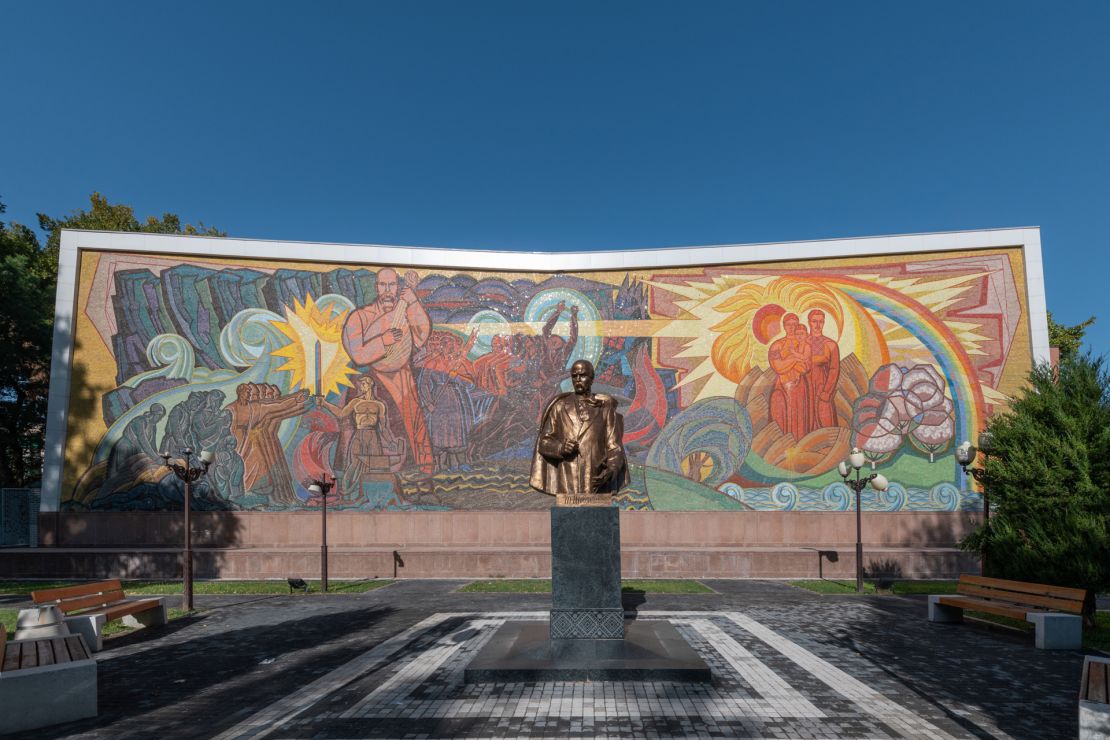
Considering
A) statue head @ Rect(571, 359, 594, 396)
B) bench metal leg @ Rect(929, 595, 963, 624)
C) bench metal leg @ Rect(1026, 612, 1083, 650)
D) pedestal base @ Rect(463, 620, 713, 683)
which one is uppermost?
statue head @ Rect(571, 359, 594, 396)

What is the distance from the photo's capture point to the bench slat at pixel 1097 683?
484 centimetres

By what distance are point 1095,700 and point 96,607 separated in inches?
520

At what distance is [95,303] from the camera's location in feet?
68.5

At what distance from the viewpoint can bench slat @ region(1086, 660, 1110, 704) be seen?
15.9ft

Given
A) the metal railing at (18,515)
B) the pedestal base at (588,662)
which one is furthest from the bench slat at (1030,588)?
the metal railing at (18,515)

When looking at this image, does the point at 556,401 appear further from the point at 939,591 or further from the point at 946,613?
the point at 939,591

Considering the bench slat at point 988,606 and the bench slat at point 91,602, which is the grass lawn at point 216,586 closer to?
the bench slat at point 91,602

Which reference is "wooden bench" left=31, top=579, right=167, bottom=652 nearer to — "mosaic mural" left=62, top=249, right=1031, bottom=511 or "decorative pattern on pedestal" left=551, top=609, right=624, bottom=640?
"decorative pattern on pedestal" left=551, top=609, right=624, bottom=640

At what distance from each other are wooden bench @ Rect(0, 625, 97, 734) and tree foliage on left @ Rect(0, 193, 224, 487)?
21.5 meters

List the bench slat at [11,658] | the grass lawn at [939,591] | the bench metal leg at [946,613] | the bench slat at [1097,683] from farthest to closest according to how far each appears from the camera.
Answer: the bench metal leg at [946,613]
the grass lawn at [939,591]
the bench slat at [11,658]
the bench slat at [1097,683]

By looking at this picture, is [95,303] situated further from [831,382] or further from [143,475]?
[831,382]

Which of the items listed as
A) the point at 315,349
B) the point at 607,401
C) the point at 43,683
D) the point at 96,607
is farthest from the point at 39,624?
the point at 315,349

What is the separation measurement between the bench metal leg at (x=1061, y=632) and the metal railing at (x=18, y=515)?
2857 centimetres

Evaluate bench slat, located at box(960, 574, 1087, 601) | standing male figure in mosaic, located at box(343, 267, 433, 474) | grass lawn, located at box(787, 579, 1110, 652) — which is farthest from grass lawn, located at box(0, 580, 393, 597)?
bench slat, located at box(960, 574, 1087, 601)
